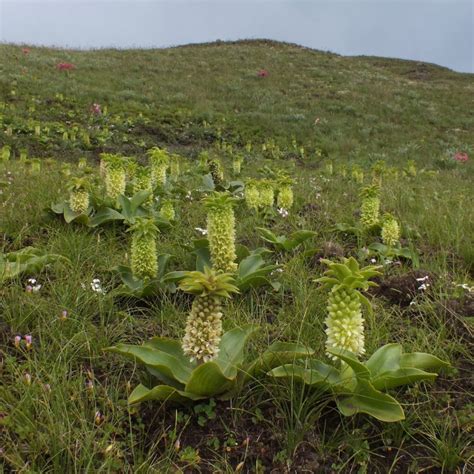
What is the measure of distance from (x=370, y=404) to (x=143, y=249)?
5.25 ft

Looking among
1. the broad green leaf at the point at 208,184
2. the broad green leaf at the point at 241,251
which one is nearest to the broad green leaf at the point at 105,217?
the broad green leaf at the point at 241,251

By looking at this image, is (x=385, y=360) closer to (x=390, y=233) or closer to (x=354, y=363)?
(x=354, y=363)

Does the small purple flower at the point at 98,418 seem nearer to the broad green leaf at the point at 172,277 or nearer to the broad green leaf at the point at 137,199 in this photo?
the broad green leaf at the point at 172,277

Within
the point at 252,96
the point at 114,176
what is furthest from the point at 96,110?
the point at 114,176

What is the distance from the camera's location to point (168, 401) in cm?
208

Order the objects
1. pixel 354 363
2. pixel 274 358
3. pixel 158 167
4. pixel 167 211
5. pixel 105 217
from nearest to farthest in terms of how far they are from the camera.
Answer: pixel 354 363
pixel 274 358
pixel 105 217
pixel 167 211
pixel 158 167

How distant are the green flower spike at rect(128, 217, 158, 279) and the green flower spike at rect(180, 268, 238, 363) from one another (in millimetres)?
1037

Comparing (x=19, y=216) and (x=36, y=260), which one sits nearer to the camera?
(x=36, y=260)

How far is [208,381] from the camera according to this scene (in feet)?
6.44

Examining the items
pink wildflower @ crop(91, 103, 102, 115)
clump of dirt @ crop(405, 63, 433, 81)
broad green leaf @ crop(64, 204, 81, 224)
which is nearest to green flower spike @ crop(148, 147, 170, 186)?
broad green leaf @ crop(64, 204, 81, 224)

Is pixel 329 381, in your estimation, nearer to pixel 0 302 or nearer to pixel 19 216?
pixel 0 302

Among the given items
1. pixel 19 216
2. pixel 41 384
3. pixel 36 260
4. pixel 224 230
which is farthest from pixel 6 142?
pixel 41 384

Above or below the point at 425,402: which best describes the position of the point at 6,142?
above

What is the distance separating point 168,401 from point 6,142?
10.3 meters
